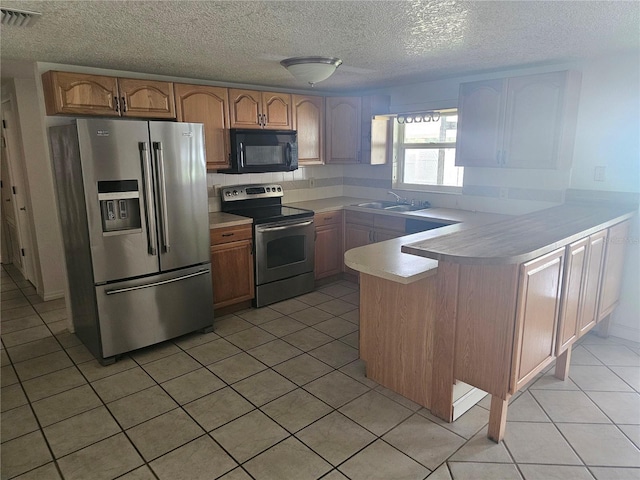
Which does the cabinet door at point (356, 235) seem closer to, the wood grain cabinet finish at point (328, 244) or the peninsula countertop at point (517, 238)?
the wood grain cabinet finish at point (328, 244)

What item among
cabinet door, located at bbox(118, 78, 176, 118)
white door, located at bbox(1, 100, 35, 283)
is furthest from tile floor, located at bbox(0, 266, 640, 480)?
cabinet door, located at bbox(118, 78, 176, 118)

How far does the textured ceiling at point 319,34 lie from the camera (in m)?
1.96

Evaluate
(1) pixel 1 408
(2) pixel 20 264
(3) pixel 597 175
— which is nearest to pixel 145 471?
(1) pixel 1 408

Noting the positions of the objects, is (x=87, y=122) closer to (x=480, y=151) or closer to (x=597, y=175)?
(x=480, y=151)

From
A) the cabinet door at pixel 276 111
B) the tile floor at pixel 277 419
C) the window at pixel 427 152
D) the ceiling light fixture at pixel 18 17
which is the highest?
the ceiling light fixture at pixel 18 17

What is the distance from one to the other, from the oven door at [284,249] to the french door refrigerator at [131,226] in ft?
2.18

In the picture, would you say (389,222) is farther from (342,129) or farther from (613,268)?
(613,268)

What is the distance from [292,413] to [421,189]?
297 centimetres

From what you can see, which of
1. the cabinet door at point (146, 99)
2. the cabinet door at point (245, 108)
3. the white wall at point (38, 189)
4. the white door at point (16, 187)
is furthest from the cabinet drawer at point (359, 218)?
the white door at point (16, 187)

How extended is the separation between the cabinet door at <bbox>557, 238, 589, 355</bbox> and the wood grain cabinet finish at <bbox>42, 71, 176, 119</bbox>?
3.09 metres

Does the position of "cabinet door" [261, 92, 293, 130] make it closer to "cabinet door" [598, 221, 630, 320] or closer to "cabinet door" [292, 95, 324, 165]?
"cabinet door" [292, 95, 324, 165]

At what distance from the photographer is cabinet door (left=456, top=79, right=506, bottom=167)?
3.42 meters

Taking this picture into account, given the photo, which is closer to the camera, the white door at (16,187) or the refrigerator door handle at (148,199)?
the refrigerator door handle at (148,199)

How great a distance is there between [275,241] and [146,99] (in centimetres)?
162
